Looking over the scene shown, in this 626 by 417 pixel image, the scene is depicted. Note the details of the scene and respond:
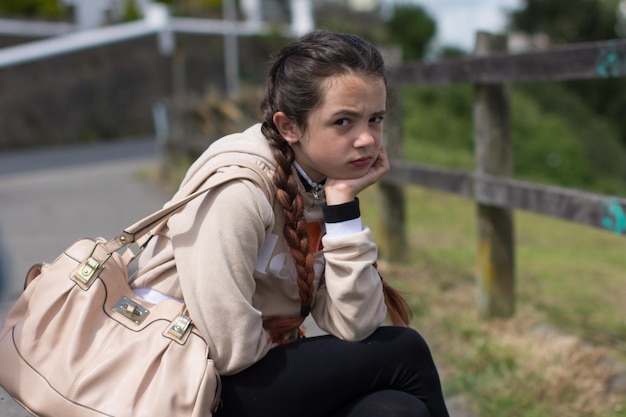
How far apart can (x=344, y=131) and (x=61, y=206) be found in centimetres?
788

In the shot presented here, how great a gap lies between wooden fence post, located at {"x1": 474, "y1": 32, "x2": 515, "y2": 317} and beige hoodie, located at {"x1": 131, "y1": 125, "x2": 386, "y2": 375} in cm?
226

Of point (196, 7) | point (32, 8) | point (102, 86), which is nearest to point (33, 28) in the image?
point (32, 8)

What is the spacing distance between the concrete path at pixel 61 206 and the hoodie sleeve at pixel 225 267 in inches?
17.9

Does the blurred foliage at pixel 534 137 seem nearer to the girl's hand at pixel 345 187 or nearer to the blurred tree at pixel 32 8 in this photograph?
the girl's hand at pixel 345 187

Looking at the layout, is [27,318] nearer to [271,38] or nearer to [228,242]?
[228,242]

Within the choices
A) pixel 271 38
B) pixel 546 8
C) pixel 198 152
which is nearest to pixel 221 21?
pixel 271 38

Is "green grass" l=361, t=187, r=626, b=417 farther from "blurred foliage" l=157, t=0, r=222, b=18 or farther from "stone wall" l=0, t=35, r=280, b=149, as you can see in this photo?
"blurred foliage" l=157, t=0, r=222, b=18

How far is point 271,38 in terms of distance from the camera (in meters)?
32.3

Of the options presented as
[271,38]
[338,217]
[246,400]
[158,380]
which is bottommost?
[271,38]

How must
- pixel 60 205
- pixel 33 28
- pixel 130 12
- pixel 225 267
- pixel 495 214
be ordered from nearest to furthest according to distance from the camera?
pixel 225 267
pixel 495 214
pixel 60 205
pixel 33 28
pixel 130 12

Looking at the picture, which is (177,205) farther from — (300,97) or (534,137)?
(534,137)

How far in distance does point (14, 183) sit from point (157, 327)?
466 inches

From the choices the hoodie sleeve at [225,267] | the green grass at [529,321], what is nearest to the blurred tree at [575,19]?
the green grass at [529,321]

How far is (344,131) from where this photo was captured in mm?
2123
